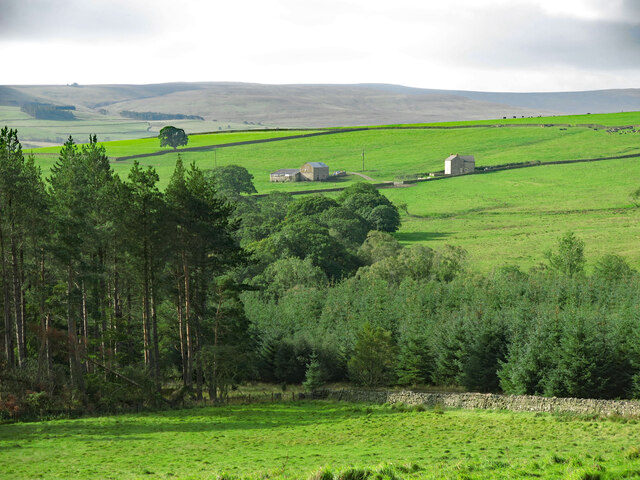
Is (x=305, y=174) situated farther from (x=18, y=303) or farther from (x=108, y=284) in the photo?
(x=18, y=303)

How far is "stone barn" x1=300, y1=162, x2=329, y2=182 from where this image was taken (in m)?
187

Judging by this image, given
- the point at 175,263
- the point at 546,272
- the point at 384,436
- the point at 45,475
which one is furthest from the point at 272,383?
the point at 546,272

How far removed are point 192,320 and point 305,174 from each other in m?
135

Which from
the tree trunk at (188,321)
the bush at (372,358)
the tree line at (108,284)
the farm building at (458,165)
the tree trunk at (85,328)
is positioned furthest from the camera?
the farm building at (458,165)

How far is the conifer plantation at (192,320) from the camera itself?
4944cm

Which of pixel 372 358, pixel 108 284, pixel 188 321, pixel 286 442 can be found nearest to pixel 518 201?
pixel 372 358

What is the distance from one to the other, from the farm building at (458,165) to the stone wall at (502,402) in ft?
450

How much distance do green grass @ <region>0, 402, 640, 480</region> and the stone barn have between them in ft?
456

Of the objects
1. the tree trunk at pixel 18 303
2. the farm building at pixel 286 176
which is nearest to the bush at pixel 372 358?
the tree trunk at pixel 18 303

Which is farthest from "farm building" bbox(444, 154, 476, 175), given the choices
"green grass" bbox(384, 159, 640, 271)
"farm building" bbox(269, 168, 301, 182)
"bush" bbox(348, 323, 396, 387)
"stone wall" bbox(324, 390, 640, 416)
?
"stone wall" bbox(324, 390, 640, 416)

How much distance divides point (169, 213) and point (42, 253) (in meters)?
9.42

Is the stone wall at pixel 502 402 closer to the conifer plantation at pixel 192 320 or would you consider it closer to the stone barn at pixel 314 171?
the conifer plantation at pixel 192 320

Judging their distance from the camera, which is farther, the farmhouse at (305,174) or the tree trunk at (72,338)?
the farmhouse at (305,174)

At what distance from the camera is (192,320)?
55.3m
